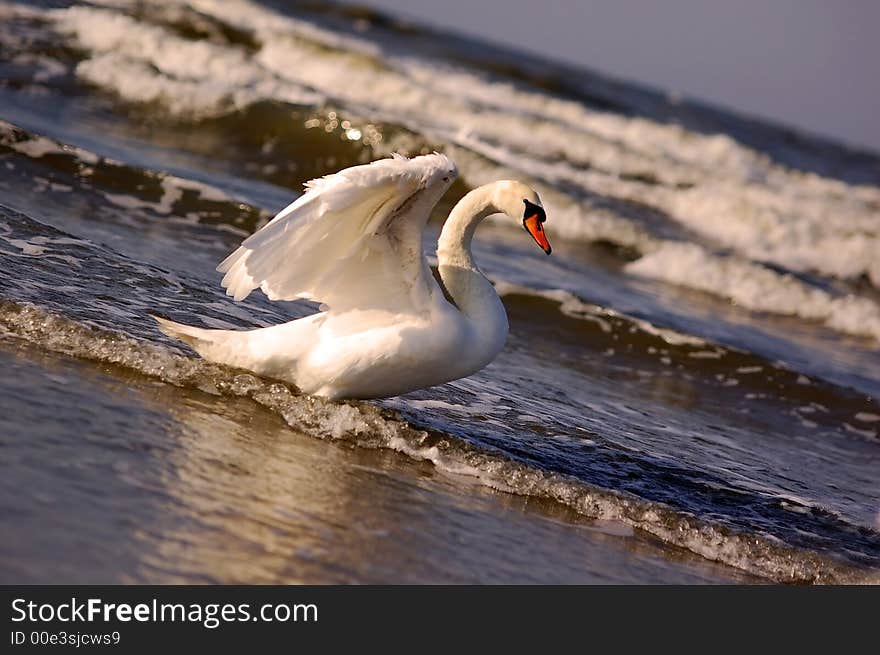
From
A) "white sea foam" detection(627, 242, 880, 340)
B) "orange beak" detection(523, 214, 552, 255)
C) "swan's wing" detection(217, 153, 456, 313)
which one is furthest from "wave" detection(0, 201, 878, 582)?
"white sea foam" detection(627, 242, 880, 340)

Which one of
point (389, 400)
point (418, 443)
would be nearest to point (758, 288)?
point (389, 400)

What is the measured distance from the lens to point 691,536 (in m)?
6.86

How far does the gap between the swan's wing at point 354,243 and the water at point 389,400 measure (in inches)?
26.8

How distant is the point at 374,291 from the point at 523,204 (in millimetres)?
945

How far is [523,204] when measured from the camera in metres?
7.24

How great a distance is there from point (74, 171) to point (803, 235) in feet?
42.8

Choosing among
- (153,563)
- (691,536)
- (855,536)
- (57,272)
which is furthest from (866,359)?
(153,563)

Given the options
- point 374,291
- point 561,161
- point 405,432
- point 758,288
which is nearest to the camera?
point 374,291

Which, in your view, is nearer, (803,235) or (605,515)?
(605,515)

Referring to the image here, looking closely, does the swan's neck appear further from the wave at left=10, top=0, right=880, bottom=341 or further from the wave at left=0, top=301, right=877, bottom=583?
the wave at left=10, top=0, right=880, bottom=341

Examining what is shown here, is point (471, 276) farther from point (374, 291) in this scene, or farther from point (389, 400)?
point (389, 400)

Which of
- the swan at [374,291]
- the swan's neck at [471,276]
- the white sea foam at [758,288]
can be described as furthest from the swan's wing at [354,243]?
the white sea foam at [758,288]

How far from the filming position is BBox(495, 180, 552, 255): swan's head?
7238 millimetres

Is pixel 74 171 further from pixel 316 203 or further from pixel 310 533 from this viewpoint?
pixel 310 533
